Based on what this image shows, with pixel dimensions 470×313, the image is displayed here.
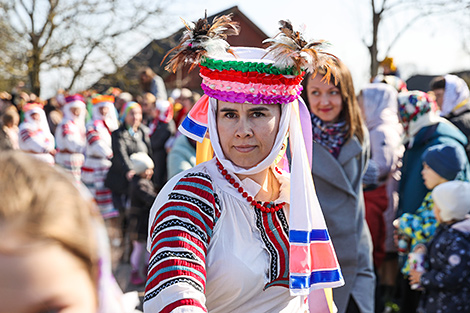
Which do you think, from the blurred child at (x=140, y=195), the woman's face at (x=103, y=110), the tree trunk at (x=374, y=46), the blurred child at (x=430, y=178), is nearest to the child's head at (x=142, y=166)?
the blurred child at (x=140, y=195)

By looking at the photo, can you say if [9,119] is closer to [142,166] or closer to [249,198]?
[142,166]

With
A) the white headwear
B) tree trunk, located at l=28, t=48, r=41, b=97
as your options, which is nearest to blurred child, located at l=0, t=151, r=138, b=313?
the white headwear

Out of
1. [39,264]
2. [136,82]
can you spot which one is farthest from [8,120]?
[136,82]

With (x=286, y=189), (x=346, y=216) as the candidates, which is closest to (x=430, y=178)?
(x=346, y=216)

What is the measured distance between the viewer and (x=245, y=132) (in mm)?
2117

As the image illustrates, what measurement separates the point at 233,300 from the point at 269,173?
0.58 metres

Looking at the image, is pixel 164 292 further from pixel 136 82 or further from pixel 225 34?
pixel 136 82

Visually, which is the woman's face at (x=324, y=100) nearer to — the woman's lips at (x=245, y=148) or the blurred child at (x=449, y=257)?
the blurred child at (x=449, y=257)

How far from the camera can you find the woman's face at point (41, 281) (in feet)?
2.39

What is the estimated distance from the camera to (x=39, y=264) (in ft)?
2.44

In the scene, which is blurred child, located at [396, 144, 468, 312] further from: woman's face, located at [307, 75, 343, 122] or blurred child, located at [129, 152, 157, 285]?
blurred child, located at [129, 152, 157, 285]

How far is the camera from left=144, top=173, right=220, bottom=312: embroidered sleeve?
1.65 m

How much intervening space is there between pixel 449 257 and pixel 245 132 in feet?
7.65

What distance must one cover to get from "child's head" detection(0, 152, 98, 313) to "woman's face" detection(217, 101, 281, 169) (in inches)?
54.0
